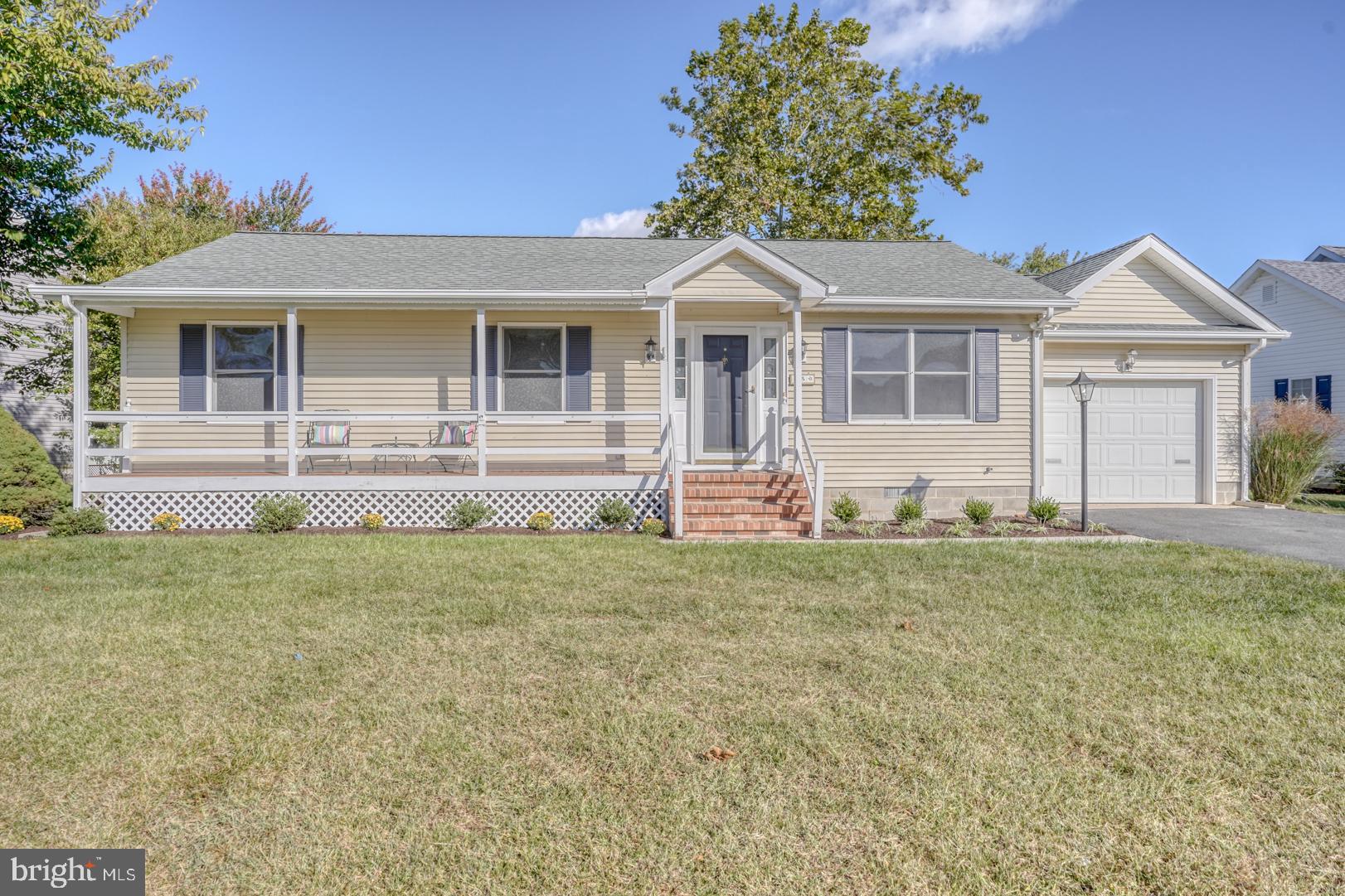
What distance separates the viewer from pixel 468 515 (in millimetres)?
9859

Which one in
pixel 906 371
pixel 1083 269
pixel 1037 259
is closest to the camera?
pixel 906 371

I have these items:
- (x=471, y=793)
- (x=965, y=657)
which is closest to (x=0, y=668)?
(x=471, y=793)

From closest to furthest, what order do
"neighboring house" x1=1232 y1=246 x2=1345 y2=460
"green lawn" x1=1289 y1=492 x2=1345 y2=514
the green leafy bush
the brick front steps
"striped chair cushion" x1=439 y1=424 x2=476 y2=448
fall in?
the green leafy bush
the brick front steps
"striped chair cushion" x1=439 y1=424 x2=476 y2=448
"green lawn" x1=1289 y1=492 x2=1345 y2=514
"neighboring house" x1=1232 y1=246 x2=1345 y2=460

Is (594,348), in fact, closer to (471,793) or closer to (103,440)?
(471,793)

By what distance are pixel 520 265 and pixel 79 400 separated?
616cm

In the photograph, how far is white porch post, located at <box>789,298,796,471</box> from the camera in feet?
34.1

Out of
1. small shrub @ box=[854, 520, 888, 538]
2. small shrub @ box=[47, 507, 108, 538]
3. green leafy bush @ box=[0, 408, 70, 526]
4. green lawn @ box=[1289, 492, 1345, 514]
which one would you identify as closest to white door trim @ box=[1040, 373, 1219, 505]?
green lawn @ box=[1289, 492, 1345, 514]

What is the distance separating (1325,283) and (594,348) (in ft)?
62.3

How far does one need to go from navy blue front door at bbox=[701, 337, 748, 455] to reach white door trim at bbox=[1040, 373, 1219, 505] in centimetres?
603

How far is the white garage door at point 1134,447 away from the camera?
12.7 m

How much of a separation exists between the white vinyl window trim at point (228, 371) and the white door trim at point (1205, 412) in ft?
42.5

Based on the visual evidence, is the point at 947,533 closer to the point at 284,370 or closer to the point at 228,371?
the point at 284,370

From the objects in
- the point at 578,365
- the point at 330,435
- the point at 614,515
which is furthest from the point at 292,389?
the point at 614,515

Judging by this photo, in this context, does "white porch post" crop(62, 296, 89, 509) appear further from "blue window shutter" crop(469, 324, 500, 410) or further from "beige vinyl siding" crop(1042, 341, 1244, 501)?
"beige vinyl siding" crop(1042, 341, 1244, 501)
